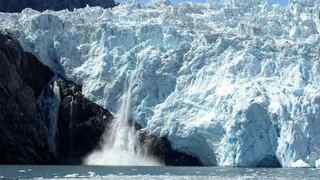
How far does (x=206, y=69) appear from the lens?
56.2m

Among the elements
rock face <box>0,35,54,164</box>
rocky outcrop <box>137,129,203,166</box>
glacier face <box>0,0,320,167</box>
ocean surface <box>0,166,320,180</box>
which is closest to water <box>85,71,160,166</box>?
rocky outcrop <box>137,129,203,166</box>

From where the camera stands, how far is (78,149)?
57250mm

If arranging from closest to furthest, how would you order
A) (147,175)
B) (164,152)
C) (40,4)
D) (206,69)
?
1. (147,175)
2. (164,152)
3. (206,69)
4. (40,4)

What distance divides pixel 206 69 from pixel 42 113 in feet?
42.0

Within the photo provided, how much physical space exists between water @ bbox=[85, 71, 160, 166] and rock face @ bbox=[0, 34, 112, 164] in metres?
0.90

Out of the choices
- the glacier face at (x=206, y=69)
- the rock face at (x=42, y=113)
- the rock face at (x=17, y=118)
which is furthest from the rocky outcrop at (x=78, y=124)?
the rock face at (x=17, y=118)

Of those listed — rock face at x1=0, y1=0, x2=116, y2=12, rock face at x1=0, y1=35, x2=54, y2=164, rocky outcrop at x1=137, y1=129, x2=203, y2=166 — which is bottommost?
rocky outcrop at x1=137, y1=129, x2=203, y2=166

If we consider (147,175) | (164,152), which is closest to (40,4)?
(164,152)

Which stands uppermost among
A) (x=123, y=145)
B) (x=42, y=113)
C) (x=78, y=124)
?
(x=42, y=113)

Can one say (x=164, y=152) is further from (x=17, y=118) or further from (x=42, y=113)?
(x=17, y=118)

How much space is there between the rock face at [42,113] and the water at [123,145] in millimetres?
897

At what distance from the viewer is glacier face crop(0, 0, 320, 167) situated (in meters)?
51.3

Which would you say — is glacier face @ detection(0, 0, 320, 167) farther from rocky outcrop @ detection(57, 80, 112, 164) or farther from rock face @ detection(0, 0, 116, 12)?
rock face @ detection(0, 0, 116, 12)

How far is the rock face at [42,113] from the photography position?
173ft
